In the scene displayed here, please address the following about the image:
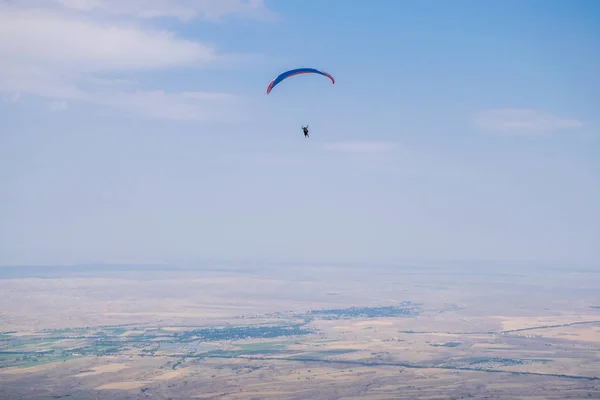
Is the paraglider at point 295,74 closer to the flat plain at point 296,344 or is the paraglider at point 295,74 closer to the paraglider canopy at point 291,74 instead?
the paraglider canopy at point 291,74

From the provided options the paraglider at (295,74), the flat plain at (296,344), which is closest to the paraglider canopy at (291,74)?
the paraglider at (295,74)

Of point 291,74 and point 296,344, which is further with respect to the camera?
point 296,344

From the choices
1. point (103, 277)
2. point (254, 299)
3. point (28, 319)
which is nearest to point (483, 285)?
point (254, 299)

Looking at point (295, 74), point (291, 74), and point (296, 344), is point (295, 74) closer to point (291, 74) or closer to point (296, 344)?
point (291, 74)

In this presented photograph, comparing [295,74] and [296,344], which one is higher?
[295,74]

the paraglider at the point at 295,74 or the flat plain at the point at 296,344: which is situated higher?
the paraglider at the point at 295,74

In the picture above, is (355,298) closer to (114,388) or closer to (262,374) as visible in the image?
(262,374)

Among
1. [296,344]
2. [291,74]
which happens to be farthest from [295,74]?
[296,344]

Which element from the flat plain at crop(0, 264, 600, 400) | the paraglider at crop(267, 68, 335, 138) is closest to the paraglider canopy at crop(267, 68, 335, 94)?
the paraglider at crop(267, 68, 335, 138)
